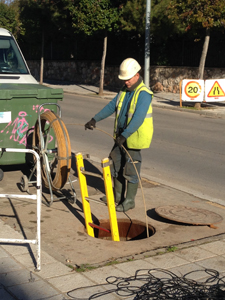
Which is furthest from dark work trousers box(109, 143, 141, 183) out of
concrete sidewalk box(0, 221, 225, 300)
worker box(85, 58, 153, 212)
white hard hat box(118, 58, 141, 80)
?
concrete sidewalk box(0, 221, 225, 300)

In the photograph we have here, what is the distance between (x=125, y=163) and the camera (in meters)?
6.18

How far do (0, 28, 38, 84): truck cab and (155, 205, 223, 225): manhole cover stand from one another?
3892 millimetres

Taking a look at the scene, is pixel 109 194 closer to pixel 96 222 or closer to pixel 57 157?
pixel 96 222

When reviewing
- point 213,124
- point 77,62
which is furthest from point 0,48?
point 77,62

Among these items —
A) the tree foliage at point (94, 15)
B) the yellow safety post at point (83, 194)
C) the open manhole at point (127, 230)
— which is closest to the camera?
the yellow safety post at point (83, 194)

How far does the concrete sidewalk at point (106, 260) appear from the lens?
3.80m

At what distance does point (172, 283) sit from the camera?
3.93m

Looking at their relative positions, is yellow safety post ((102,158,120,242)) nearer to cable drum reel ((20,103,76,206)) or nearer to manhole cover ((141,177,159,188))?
cable drum reel ((20,103,76,206))

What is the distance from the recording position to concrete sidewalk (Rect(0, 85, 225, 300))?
Answer: 3.80 metres

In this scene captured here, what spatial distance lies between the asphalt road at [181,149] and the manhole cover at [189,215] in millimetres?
885

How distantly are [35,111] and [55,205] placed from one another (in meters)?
1.90

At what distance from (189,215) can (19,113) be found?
3.25 metres

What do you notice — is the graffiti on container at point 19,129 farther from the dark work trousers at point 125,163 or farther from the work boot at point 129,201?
the work boot at point 129,201

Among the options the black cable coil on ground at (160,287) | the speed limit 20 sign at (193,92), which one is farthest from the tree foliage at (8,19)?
the black cable coil on ground at (160,287)
